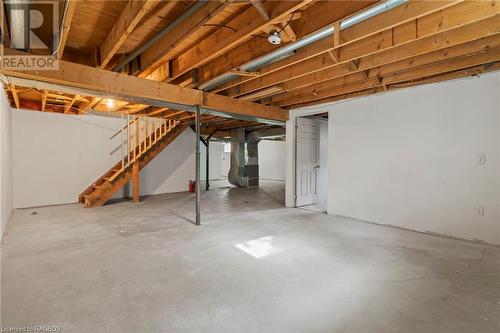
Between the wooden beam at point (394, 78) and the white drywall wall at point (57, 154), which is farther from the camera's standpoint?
the white drywall wall at point (57, 154)

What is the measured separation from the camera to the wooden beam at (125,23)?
1.81m

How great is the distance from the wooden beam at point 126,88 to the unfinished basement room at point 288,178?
0.07 ft

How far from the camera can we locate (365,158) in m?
4.30

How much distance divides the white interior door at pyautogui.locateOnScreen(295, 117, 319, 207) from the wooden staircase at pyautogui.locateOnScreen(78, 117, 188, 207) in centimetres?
352

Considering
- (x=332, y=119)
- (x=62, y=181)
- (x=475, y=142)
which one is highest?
(x=332, y=119)

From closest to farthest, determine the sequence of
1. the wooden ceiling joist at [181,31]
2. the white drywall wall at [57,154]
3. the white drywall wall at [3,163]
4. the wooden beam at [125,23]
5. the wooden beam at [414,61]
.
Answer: the wooden beam at [125,23]
the wooden ceiling joist at [181,31]
the wooden beam at [414,61]
the white drywall wall at [3,163]
the white drywall wall at [57,154]

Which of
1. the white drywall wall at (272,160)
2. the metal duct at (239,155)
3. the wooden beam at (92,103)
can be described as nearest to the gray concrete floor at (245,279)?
the wooden beam at (92,103)

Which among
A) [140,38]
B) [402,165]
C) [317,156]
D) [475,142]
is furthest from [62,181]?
[475,142]

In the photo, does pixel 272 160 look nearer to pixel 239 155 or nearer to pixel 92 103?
pixel 239 155

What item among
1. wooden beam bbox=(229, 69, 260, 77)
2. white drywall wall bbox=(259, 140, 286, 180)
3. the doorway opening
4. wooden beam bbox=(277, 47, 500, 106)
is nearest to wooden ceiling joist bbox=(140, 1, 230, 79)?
wooden beam bbox=(229, 69, 260, 77)

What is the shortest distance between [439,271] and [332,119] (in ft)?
10.1

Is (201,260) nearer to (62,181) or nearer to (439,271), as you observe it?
(439,271)

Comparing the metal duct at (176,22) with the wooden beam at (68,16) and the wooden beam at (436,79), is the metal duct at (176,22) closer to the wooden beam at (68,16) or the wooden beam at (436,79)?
the wooden beam at (68,16)

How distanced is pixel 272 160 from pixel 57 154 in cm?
864
